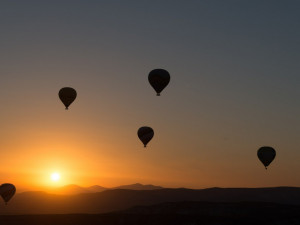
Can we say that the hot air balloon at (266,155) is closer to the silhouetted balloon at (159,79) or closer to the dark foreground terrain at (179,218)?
the dark foreground terrain at (179,218)

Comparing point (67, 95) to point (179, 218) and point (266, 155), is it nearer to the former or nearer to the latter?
point (179, 218)

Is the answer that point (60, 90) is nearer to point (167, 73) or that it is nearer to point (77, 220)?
point (167, 73)

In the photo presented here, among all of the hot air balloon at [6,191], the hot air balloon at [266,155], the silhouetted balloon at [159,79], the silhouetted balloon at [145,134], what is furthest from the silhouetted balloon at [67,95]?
the hot air balloon at [266,155]

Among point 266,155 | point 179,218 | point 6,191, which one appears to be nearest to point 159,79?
point 266,155

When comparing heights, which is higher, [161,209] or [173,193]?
[173,193]

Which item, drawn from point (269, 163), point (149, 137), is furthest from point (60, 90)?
point (269, 163)

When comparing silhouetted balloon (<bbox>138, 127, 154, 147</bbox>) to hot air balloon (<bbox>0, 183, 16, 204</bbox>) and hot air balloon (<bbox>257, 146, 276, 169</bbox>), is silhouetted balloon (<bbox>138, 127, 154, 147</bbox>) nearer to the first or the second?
hot air balloon (<bbox>257, 146, 276, 169</bbox>)
